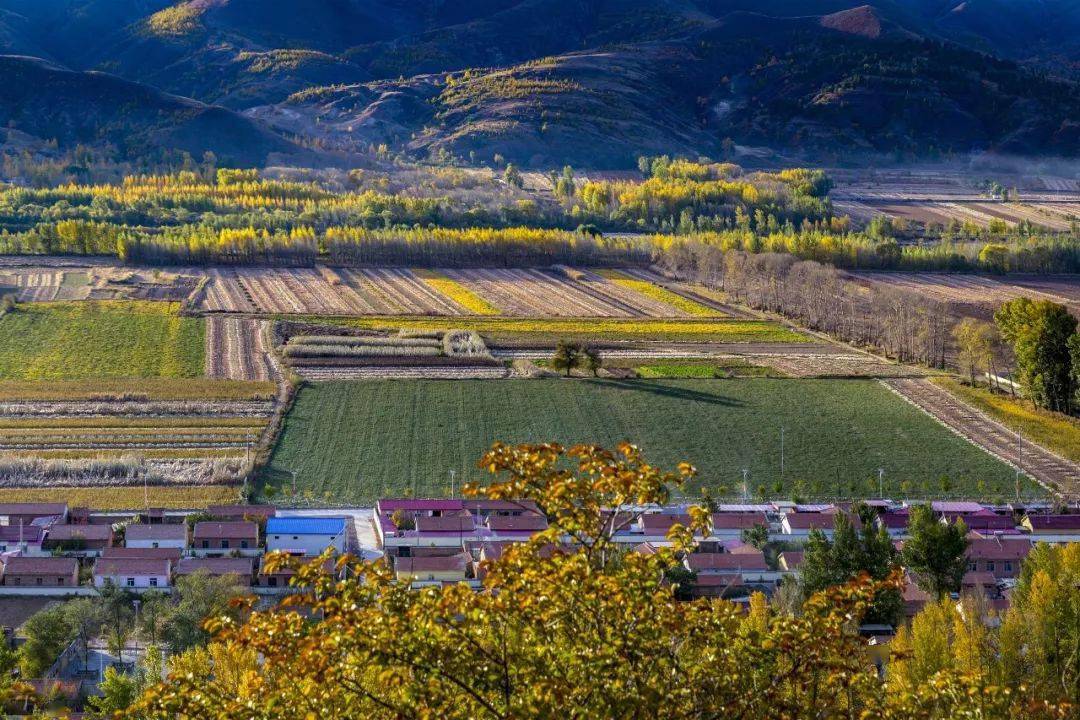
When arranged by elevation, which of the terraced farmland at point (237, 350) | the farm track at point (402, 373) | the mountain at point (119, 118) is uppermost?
the mountain at point (119, 118)

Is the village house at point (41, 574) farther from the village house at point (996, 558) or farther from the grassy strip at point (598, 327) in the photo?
the grassy strip at point (598, 327)

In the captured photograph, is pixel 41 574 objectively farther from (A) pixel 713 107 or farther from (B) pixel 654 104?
(A) pixel 713 107

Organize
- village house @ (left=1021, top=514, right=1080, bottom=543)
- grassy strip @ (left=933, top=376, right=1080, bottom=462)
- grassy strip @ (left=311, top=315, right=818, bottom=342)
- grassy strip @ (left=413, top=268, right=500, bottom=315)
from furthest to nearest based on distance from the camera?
grassy strip @ (left=413, top=268, right=500, bottom=315) < grassy strip @ (left=311, top=315, right=818, bottom=342) < grassy strip @ (left=933, top=376, right=1080, bottom=462) < village house @ (left=1021, top=514, right=1080, bottom=543)

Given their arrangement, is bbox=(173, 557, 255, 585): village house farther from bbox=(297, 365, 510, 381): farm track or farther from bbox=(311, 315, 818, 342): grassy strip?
bbox=(311, 315, 818, 342): grassy strip

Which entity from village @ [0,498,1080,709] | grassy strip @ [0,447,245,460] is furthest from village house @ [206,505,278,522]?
grassy strip @ [0,447,245,460]

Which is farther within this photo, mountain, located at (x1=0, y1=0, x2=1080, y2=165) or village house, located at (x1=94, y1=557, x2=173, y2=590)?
mountain, located at (x1=0, y1=0, x2=1080, y2=165)

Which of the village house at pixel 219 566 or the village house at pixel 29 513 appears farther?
the village house at pixel 29 513

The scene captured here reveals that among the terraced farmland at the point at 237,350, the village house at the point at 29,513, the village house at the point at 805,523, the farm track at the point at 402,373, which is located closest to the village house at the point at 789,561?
the village house at the point at 805,523
